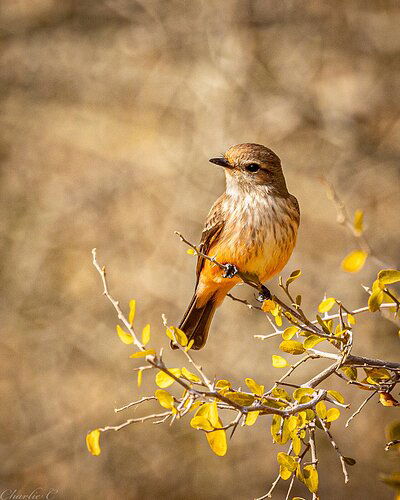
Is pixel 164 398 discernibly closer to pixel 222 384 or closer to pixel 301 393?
pixel 222 384

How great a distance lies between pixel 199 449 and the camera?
27.4 ft

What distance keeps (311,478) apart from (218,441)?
1.24 feet

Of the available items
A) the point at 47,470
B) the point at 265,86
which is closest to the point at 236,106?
the point at 265,86

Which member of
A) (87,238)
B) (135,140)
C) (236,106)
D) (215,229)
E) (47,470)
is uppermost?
(215,229)

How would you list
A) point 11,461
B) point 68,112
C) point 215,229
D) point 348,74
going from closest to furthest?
point 215,229 < point 11,461 < point 348,74 < point 68,112

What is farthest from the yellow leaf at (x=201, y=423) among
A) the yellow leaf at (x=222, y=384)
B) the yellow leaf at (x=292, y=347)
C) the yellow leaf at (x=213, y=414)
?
the yellow leaf at (x=292, y=347)

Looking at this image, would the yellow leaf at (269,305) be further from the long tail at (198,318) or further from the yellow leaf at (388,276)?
the long tail at (198,318)

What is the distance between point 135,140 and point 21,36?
2024mm

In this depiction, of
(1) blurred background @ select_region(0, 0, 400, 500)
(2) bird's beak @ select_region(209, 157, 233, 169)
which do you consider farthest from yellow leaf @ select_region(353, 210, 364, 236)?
(1) blurred background @ select_region(0, 0, 400, 500)

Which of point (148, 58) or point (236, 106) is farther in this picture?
point (148, 58)

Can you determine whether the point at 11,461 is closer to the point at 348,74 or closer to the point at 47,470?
the point at 47,470

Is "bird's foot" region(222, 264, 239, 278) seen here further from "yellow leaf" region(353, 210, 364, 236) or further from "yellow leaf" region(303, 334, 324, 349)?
"yellow leaf" region(353, 210, 364, 236)

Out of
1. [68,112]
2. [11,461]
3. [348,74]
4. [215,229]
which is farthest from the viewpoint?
[68,112]

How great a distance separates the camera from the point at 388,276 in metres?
2.02
